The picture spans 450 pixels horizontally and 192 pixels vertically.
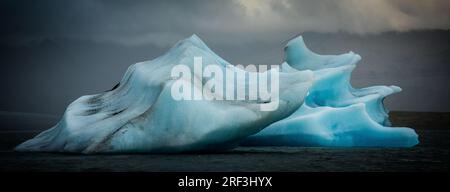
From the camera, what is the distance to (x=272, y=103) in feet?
22.7

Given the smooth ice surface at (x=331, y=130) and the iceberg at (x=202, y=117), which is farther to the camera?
the smooth ice surface at (x=331, y=130)

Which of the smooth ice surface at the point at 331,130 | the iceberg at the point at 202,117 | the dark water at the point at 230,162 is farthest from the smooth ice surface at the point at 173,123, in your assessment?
the smooth ice surface at the point at 331,130

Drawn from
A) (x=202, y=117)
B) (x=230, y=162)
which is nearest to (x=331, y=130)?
(x=202, y=117)

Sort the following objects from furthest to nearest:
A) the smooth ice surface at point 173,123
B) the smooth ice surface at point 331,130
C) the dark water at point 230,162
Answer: the smooth ice surface at point 331,130 → the smooth ice surface at point 173,123 → the dark water at point 230,162

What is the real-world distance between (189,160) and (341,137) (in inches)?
155

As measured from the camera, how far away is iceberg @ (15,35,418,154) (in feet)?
23.0

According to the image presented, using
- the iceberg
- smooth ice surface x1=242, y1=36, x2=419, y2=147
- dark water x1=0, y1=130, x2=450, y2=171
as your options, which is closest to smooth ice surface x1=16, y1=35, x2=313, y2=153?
the iceberg

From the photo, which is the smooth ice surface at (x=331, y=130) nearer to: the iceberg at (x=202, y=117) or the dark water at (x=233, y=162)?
the iceberg at (x=202, y=117)

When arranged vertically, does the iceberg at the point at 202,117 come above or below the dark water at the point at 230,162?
above

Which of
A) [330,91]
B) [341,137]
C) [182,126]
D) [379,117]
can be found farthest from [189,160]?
[379,117]

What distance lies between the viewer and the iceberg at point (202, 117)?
702 centimetres
